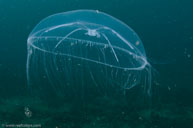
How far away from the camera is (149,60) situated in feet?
16.8

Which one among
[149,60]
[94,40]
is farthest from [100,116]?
[94,40]

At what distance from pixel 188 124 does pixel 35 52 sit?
435 cm

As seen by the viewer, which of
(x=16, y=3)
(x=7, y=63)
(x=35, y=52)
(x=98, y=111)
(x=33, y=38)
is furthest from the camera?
(x=16, y=3)

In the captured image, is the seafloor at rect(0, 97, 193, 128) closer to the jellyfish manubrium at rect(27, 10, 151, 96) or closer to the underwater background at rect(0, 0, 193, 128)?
the underwater background at rect(0, 0, 193, 128)

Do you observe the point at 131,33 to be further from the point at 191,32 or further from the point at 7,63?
the point at 7,63

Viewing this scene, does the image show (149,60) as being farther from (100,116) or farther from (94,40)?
(100,116)

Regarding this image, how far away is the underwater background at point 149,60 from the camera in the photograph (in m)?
5.20

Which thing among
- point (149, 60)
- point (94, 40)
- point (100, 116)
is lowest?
point (100, 116)

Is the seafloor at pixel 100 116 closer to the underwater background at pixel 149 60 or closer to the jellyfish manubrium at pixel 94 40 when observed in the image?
the underwater background at pixel 149 60

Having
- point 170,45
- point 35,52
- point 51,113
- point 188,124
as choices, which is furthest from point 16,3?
point 188,124

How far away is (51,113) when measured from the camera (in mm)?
5348

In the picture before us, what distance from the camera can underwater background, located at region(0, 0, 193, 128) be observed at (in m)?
5.20

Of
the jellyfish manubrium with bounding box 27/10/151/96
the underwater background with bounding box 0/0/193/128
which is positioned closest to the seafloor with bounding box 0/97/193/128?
the underwater background with bounding box 0/0/193/128

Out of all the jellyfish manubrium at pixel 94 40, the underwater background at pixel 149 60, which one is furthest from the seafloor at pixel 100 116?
the jellyfish manubrium at pixel 94 40
